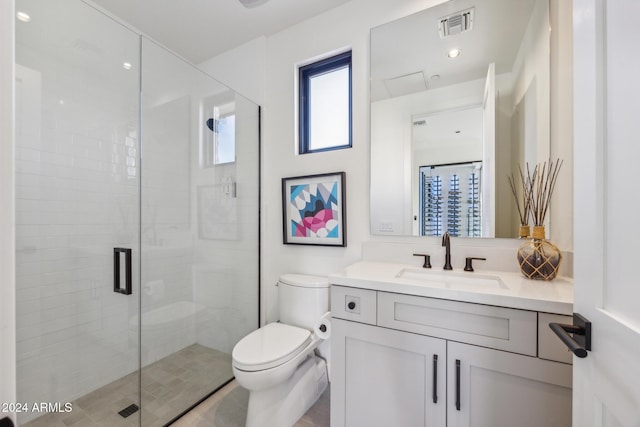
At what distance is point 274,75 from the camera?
2.13 meters

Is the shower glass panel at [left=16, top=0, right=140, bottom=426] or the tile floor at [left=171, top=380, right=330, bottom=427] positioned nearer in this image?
the shower glass panel at [left=16, top=0, right=140, bottom=426]

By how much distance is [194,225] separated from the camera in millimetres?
2061

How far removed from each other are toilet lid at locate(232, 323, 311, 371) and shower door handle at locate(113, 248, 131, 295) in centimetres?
84

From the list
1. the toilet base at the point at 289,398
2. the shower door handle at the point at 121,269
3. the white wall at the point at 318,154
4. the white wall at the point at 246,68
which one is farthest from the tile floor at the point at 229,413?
the white wall at the point at 246,68

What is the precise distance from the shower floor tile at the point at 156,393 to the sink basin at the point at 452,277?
1535mm

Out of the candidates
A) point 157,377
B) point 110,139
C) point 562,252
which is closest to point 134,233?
point 110,139

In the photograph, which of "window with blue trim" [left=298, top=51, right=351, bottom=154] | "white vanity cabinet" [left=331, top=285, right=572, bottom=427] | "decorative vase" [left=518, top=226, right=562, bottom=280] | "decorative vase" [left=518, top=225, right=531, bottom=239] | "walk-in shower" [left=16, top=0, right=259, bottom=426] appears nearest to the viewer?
"white vanity cabinet" [left=331, top=285, right=572, bottom=427]

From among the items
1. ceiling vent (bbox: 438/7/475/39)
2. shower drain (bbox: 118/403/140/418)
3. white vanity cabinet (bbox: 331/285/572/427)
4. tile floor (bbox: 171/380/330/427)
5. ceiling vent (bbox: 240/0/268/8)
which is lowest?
tile floor (bbox: 171/380/330/427)

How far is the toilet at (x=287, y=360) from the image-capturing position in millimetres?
1324

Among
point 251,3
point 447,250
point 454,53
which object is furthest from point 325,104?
point 447,250

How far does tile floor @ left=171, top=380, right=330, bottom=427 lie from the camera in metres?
1.50

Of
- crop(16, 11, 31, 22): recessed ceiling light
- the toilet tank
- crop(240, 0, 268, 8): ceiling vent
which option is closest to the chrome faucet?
the toilet tank

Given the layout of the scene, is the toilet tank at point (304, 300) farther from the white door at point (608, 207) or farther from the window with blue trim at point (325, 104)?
the white door at point (608, 207)

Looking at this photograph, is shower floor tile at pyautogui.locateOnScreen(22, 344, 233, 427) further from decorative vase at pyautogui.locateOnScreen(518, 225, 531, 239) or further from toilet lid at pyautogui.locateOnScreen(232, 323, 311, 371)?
decorative vase at pyautogui.locateOnScreen(518, 225, 531, 239)
